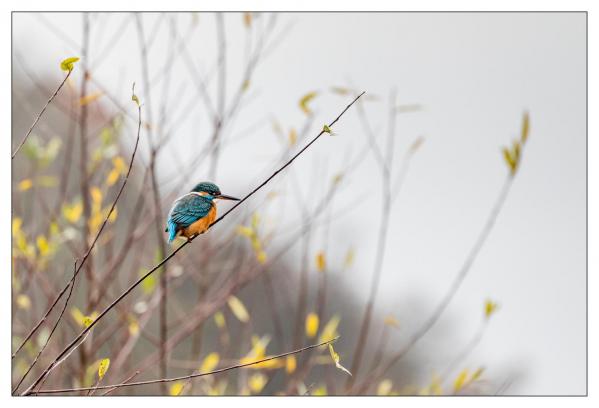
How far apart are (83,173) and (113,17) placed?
0.46m

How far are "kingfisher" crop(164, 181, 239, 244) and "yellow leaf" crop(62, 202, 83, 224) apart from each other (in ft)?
1.97

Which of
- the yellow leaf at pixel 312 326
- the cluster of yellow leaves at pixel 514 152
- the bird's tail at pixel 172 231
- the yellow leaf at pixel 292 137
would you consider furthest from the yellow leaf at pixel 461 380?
the bird's tail at pixel 172 231

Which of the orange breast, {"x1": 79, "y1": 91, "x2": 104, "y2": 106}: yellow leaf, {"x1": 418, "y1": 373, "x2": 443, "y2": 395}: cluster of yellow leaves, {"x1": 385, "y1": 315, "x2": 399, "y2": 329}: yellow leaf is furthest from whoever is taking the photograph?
{"x1": 418, "y1": 373, "x2": 443, "y2": 395}: cluster of yellow leaves

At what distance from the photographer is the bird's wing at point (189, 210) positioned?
141 centimetres

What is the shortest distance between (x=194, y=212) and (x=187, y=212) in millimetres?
15

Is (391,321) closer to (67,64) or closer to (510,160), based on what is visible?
(510,160)

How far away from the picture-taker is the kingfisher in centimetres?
140

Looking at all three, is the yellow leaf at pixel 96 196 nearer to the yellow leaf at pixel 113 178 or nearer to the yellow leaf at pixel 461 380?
the yellow leaf at pixel 113 178

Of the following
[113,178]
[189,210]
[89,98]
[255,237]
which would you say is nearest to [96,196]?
[113,178]

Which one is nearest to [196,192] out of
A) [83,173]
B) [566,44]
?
[83,173]

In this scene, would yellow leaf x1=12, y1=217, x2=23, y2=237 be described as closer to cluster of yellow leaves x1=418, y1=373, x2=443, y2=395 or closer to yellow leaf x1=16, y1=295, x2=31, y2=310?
yellow leaf x1=16, y1=295, x2=31, y2=310

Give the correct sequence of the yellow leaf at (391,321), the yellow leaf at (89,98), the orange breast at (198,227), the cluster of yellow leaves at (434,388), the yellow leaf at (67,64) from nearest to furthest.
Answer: the yellow leaf at (67,64), the orange breast at (198,227), the yellow leaf at (89,98), the yellow leaf at (391,321), the cluster of yellow leaves at (434,388)

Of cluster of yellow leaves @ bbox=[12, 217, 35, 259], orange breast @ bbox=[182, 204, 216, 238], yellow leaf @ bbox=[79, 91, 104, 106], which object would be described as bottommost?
orange breast @ bbox=[182, 204, 216, 238]

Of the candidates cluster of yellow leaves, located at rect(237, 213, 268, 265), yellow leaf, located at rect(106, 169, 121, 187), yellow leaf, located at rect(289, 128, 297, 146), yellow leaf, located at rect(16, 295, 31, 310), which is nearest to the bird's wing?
cluster of yellow leaves, located at rect(237, 213, 268, 265)
